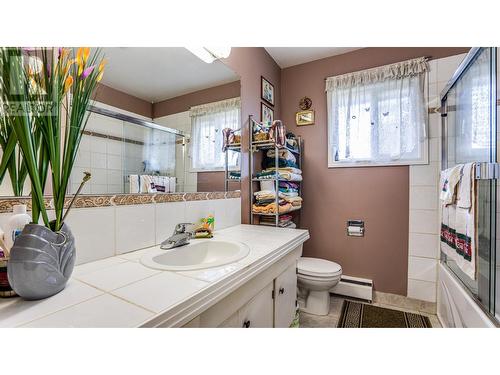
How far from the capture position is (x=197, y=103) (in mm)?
1265

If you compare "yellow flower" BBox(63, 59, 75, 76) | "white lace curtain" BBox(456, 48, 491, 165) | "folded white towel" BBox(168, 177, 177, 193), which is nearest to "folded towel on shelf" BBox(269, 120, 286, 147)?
"folded white towel" BBox(168, 177, 177, 193)

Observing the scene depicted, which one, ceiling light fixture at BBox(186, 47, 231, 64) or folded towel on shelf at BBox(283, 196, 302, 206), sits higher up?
ceiling light fixture at BBox(186, 47, 231, 64)

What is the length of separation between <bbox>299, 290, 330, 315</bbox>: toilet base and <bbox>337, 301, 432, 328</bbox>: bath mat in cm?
13

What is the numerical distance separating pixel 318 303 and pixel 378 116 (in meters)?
1.65

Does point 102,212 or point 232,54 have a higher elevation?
point 232,54

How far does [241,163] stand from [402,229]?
147 cm

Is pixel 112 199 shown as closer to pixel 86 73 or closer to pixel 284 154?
pixel 86 73

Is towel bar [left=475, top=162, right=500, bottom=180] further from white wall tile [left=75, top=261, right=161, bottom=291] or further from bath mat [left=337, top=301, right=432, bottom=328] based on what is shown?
white wall tile [left=75, top=261, right=161, bottom=291]

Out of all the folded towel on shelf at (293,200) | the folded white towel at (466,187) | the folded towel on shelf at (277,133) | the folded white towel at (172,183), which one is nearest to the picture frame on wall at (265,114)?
the folded towel on shelf at (277,133)

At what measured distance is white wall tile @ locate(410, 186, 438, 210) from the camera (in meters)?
1.76
